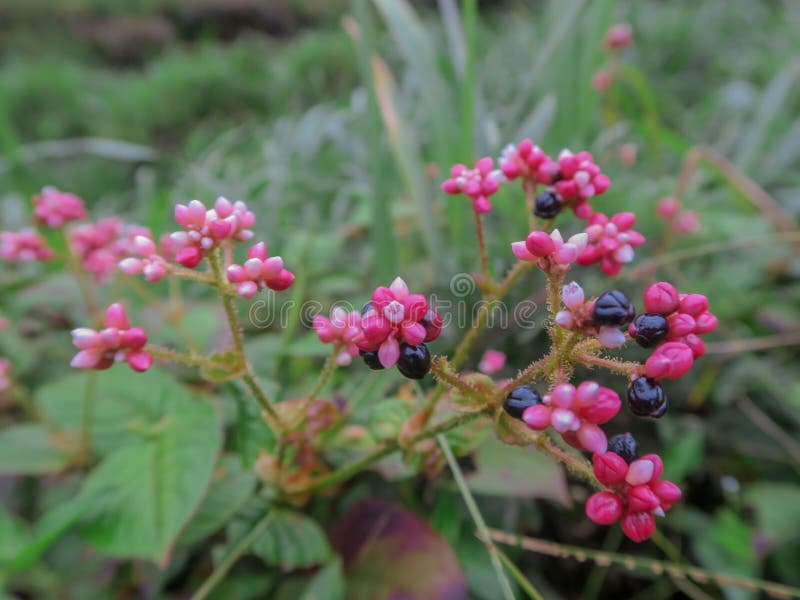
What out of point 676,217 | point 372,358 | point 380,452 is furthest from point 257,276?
point 676,217

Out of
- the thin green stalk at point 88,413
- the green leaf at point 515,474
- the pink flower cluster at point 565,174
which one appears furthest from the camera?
the thin green stalk at point 88,413

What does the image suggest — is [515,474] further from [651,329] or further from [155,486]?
[155,486]

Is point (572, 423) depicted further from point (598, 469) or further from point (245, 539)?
point (245, 539)

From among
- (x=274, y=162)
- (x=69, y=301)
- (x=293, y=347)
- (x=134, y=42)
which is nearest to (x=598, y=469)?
(x=293, y=347)

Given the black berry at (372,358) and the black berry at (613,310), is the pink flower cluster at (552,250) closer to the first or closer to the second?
the black berry at (613,310)

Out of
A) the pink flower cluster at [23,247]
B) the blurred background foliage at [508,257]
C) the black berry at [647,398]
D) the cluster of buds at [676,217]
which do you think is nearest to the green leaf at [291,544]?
the blurred background foliage at [508,257]

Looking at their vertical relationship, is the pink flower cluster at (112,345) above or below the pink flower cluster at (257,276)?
below

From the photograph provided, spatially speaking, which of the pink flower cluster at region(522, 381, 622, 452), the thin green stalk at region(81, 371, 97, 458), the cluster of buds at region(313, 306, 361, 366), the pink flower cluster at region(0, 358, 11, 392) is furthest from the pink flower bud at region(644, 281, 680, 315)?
the pink flower cluster at region(0, 358, 11, 392)
